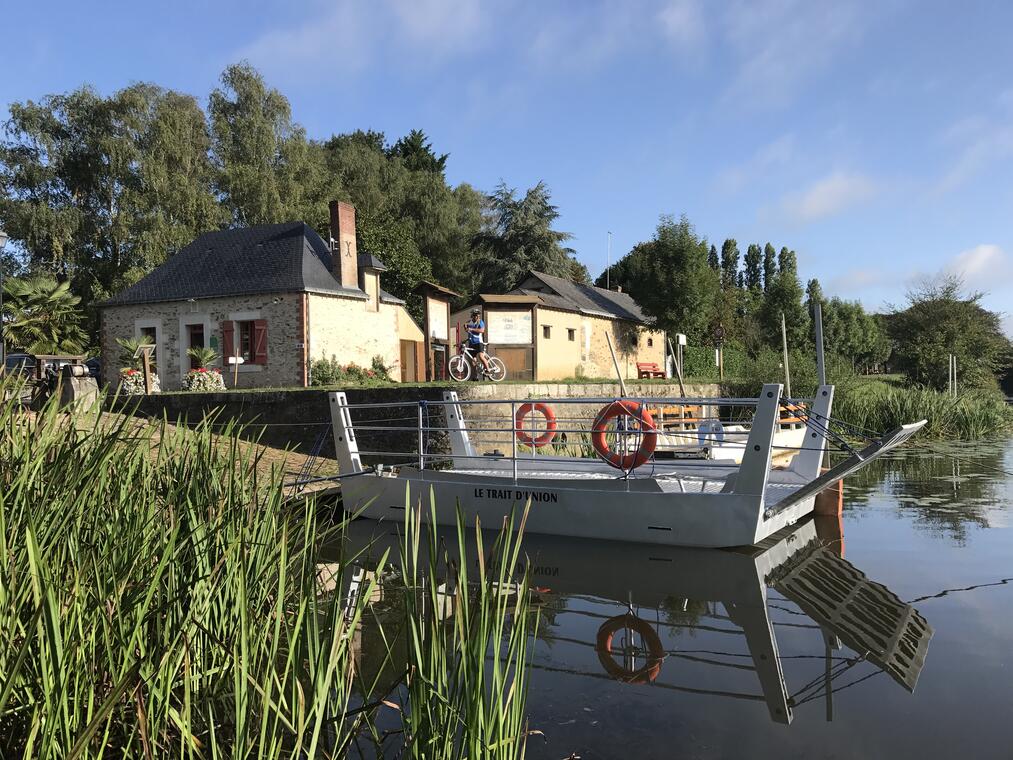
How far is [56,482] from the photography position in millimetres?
3061

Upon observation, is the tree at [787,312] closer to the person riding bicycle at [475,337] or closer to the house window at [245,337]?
the person riding bicycle at [475,337]

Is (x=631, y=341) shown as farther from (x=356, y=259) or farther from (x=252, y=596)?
(x=252, y=596)

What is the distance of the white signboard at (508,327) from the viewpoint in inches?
952

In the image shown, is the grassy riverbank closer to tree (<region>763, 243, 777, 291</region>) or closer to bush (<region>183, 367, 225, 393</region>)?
bush (<region>183, 367, 225, 393</region>)

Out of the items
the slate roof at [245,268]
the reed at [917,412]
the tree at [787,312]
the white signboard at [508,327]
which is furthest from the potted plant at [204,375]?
the tree at [787,312]

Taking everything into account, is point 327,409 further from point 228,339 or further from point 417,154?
point 417,154

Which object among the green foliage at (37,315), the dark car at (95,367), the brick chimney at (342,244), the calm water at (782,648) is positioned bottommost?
the calm water at (782,648)

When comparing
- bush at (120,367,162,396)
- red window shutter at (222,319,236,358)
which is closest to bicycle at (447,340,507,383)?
red window shutter at (222,319,236,358)

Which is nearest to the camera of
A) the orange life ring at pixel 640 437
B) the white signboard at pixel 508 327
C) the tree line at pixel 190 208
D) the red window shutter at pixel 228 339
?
the orange life ring at pixel 640 437

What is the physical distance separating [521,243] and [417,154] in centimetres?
1144

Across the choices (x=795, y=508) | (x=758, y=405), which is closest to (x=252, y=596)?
(x=758, y=405)

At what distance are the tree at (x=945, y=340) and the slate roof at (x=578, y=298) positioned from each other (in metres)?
10.1

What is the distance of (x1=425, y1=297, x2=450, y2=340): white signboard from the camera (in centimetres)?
2138

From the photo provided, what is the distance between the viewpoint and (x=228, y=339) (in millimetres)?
22125
